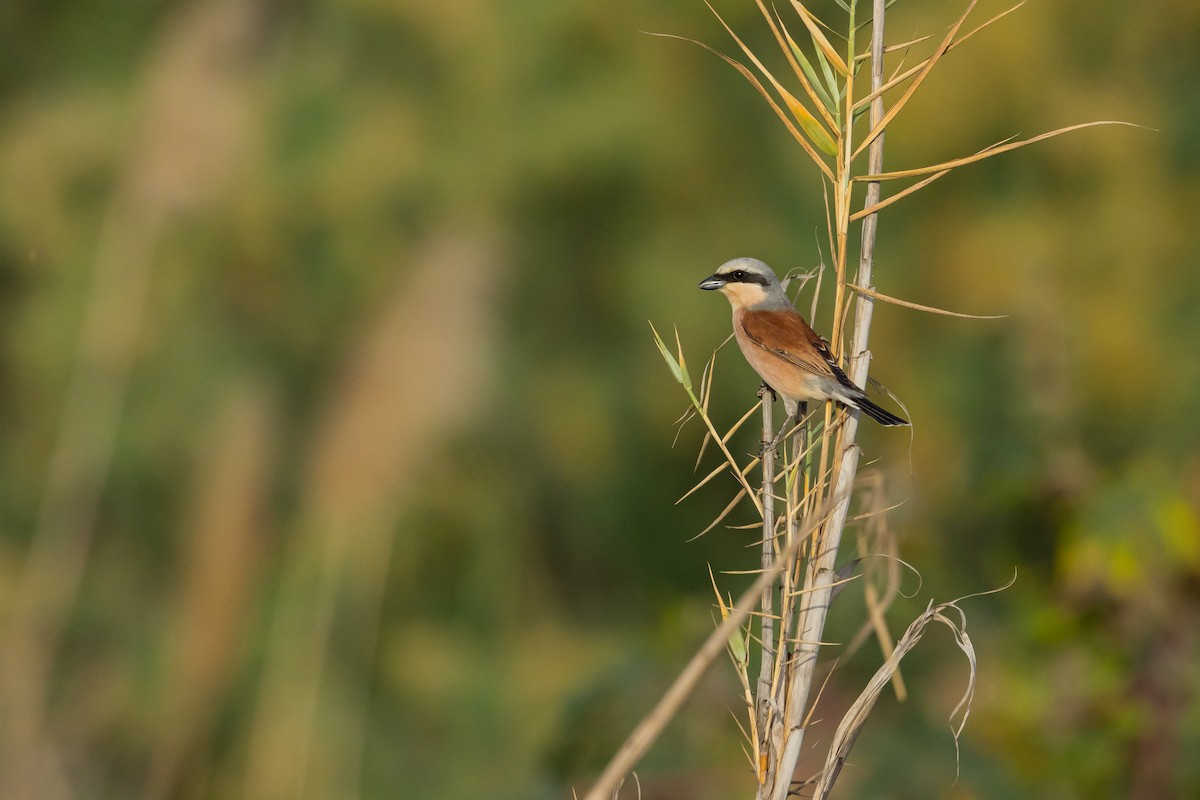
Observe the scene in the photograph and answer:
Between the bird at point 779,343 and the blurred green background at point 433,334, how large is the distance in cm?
227

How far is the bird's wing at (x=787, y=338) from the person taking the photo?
1.38 meters

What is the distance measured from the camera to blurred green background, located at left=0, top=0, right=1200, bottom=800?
511cm

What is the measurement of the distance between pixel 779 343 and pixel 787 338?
0.8 inches

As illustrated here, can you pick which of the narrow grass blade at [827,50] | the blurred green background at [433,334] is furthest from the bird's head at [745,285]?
the blurred green background at [433,334]

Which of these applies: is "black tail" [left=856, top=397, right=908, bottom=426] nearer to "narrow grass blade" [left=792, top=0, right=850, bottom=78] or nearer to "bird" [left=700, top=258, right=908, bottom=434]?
"bird" [left=700, top=258, right=908, bottom=434]

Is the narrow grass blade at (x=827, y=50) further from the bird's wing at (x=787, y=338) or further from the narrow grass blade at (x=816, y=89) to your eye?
the bird's wing at (x=787, y=338)

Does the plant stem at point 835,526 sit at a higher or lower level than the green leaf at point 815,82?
lower

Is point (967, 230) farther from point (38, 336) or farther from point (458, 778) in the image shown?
point (38, 336)

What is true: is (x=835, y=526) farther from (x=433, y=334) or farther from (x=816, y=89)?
(x=433, y=334)

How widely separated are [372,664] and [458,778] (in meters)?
0.91

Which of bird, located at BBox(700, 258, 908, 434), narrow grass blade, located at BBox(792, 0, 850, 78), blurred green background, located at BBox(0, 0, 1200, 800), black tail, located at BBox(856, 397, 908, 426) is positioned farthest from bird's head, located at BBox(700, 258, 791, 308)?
blurred green background, located at BBox(0, 0, 1200, 800)

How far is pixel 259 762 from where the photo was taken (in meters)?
4.94

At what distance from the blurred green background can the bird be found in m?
2.27

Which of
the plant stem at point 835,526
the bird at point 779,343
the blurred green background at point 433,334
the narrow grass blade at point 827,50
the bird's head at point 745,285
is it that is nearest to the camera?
the plant stem at point 835,526
